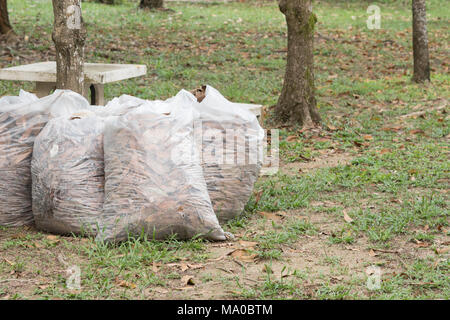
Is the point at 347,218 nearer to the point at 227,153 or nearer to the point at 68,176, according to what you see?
the point at 227,153

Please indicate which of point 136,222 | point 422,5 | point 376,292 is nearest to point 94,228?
point 136,222

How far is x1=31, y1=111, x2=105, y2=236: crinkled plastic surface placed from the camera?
12.5 feet

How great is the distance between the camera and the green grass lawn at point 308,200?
3.26 m

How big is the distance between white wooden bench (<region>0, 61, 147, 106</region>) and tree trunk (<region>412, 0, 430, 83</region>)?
13.1 ft

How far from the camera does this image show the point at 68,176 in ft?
12.6

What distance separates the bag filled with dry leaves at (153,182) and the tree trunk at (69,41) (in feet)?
4.56

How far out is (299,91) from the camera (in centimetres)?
662

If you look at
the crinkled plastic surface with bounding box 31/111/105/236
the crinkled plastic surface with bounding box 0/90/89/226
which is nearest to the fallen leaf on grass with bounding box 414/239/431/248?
the crinkled plastic surface with bounding box 31/111/105/236

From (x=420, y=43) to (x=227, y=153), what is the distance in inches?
211

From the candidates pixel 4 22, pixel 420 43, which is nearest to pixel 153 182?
pixel 420 43

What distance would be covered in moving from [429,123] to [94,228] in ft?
13.7

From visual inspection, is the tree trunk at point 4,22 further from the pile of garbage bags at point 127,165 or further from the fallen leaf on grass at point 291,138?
the pile of garbage bags at point 127,165

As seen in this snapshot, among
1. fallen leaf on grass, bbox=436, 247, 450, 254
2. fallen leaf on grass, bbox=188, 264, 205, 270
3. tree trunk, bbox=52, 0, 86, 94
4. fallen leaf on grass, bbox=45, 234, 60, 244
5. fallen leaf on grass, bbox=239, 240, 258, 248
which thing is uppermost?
tree trunk, bbox=52, 0, 86, 94

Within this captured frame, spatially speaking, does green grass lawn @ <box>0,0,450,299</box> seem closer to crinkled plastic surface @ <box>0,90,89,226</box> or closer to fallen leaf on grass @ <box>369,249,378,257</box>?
fallen leaf on grass @ <box>369,249,378,257</box>
